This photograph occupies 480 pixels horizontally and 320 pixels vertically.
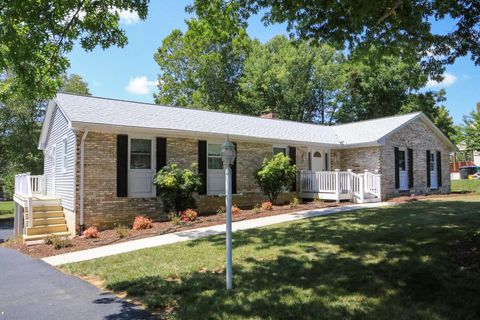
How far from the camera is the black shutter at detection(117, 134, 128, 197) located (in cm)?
1277

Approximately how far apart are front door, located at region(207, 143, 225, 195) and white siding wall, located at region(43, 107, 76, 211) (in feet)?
16.9

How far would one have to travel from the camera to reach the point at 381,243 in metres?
7.39

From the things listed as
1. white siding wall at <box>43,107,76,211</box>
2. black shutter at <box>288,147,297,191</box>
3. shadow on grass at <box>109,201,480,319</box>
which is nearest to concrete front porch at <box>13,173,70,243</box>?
white siding wall at <box>43,107,76,211</box>

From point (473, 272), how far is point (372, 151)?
1422 cm

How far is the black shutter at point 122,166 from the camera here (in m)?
12.8

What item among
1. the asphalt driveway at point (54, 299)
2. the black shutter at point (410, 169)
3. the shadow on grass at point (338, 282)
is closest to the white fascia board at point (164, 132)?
the shadow on grass at point (338, 282)

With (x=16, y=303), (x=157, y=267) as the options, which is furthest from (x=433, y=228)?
(x=16, y=303)

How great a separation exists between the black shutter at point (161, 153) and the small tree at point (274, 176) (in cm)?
419

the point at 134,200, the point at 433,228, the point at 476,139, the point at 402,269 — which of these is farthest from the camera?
the point at 476,139

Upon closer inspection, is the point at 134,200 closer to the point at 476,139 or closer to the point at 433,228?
the point at 433,228

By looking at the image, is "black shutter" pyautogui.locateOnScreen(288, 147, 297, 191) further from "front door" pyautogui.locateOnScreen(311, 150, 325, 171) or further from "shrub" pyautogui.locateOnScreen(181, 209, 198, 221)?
"shrub" pyautogui.locateOnScreen(181, 209, 198, 221)

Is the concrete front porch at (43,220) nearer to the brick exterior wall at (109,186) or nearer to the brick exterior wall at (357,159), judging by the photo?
the brick exterior wall at (109,186)

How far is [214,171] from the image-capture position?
15.5 meters

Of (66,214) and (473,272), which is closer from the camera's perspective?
(473,272)
